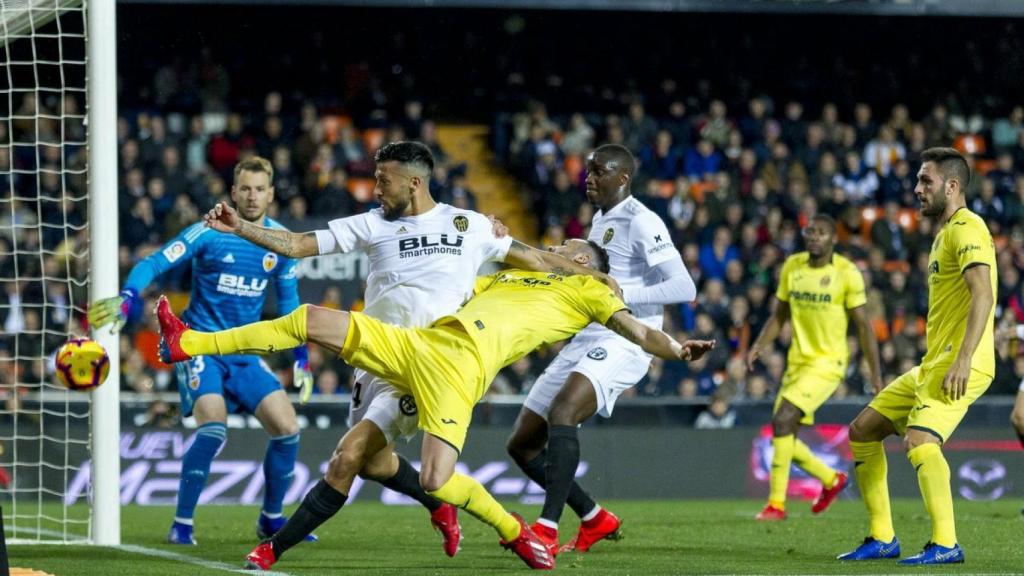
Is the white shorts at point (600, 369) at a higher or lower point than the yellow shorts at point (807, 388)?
higher

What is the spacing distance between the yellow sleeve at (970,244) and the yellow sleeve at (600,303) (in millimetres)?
1665

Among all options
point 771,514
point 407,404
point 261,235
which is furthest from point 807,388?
point 261,235

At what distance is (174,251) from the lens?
8.98 metres

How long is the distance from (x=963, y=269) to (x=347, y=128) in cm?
1447

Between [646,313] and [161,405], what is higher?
[646,313]

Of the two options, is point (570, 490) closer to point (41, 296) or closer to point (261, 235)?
point (261, 235)

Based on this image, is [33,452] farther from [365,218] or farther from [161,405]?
[365,218]

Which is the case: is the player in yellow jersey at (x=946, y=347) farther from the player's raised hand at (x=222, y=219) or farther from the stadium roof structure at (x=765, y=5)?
the stadium roof structure at (x=765, y=5)

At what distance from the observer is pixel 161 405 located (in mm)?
15289

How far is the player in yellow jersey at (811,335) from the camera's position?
12.1 m

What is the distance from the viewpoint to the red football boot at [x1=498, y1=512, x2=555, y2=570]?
7.38 meters

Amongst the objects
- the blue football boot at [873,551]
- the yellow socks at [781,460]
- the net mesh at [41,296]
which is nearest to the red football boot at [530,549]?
the blue football boot at [873,551]

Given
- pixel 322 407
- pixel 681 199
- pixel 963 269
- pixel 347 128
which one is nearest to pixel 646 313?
pixel 963 269

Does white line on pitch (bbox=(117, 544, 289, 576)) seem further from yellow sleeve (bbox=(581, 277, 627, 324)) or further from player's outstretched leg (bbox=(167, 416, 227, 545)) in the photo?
yellow sleeve (bbox=(581, 277, 627, 324))
